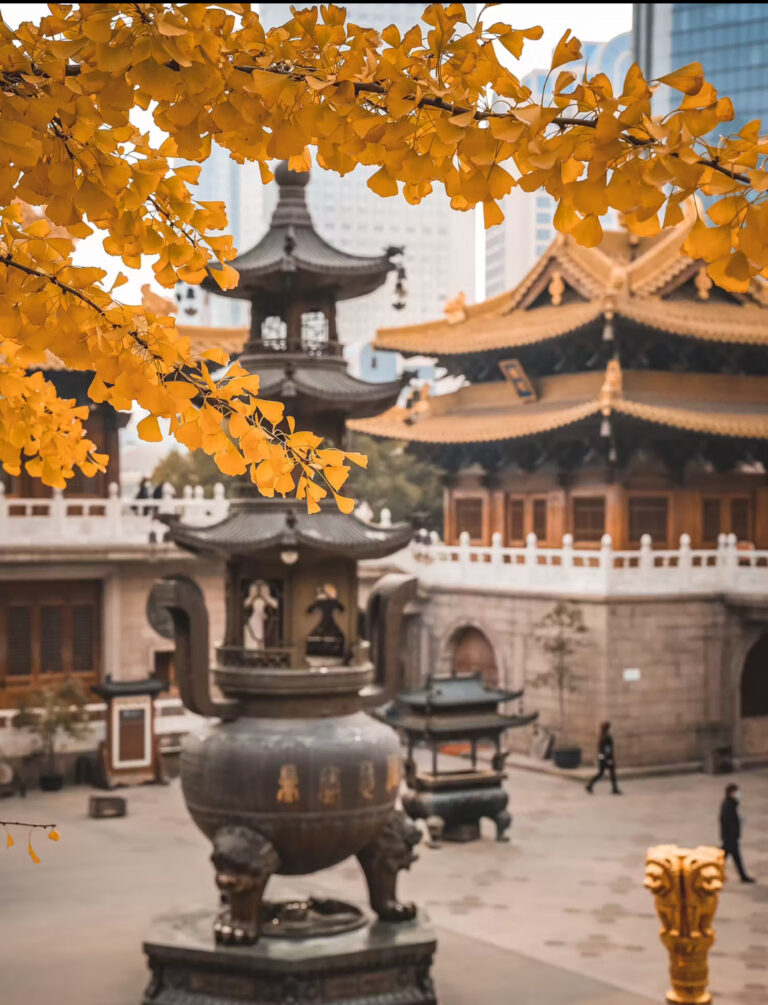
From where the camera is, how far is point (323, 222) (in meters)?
127

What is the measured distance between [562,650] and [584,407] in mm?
4342

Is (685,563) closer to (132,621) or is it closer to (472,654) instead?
(472,654)

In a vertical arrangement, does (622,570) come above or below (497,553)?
below

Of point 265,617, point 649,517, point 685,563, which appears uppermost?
point 649,517

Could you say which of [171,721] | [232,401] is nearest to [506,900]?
[171,721]

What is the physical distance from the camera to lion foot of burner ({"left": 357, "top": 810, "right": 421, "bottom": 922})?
12.3 meters

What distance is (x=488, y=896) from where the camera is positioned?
54.1ft

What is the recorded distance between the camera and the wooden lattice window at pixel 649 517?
27.1 m

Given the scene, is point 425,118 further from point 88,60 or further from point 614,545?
point 614,545

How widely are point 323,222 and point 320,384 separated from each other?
4547 inches

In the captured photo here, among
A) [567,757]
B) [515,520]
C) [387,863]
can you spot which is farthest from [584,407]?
[387,863]

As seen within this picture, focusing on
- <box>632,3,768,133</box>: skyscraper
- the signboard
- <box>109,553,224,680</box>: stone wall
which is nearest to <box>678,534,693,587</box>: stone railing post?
the signboard

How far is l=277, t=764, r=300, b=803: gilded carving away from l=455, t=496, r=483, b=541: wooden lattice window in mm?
18970

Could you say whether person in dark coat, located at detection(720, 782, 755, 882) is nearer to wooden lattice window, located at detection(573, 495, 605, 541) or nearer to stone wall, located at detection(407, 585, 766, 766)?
stone wall, located at detection(407, 585, 766, 766)
